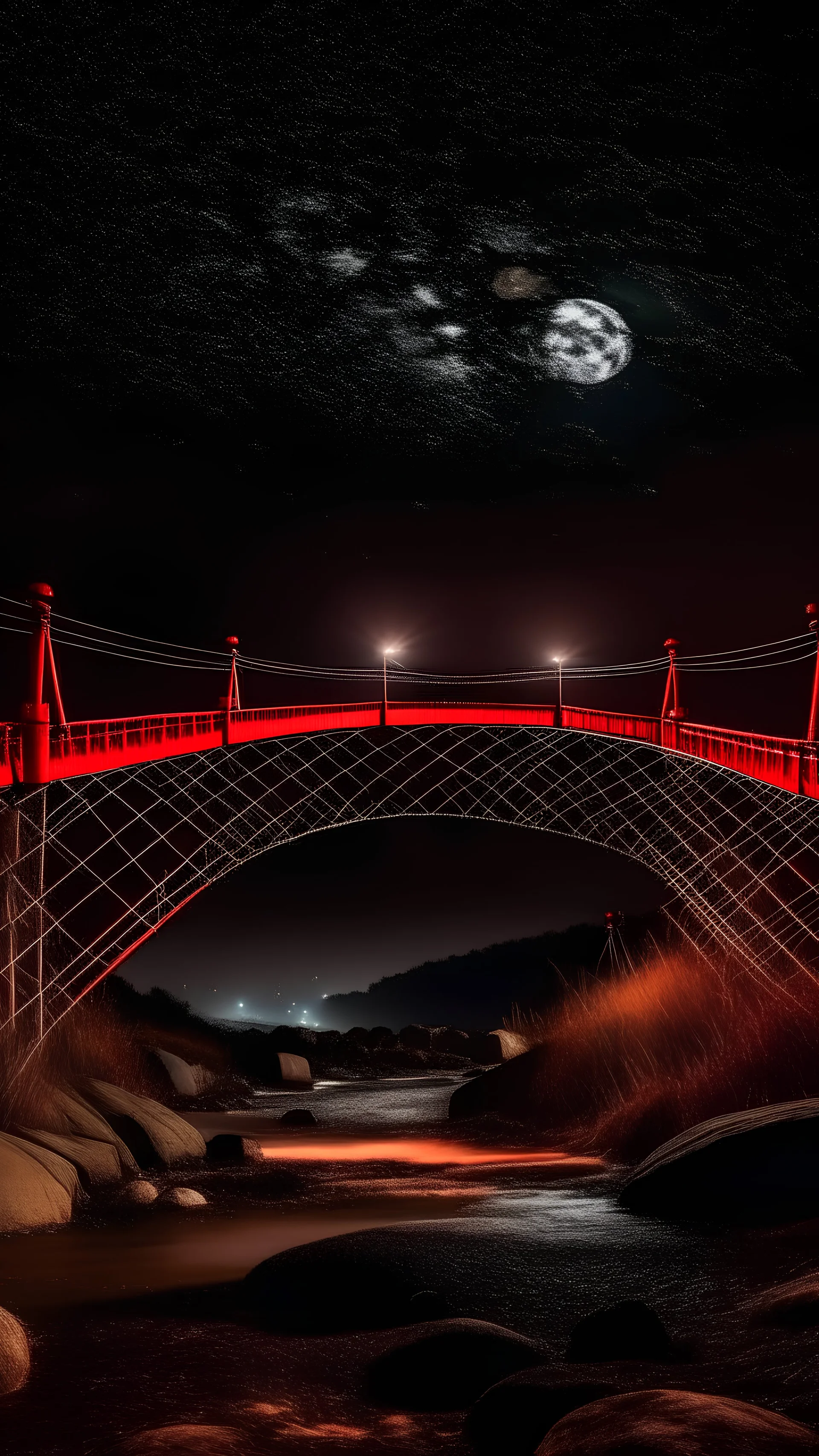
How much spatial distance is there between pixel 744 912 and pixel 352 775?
1481 cm

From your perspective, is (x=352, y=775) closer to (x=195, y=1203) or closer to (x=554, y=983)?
(x=195, y=1203)

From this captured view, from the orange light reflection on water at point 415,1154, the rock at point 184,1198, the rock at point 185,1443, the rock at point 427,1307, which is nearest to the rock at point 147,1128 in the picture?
the orange light reflection on water at point 415,1154

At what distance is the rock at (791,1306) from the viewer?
8.95 meters

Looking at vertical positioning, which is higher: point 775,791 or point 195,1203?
point 775,791

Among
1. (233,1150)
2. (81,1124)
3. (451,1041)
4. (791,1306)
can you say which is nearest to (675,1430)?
(791,1306)

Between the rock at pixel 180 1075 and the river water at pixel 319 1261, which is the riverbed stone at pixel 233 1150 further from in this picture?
the rock at pixel 180 1075

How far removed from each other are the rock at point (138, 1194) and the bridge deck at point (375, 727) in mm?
7384

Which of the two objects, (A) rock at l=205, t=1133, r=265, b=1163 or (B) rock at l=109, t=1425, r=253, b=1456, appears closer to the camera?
(B) rock at l=109, t=1425, r=253, b=1456

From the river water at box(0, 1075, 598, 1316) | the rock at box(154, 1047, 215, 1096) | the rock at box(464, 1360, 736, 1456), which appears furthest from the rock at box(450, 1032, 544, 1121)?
the rock at box(464, 1360, 736, 1456)

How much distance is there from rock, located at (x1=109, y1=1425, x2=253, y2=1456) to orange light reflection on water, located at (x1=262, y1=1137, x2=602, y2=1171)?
13.0 metres

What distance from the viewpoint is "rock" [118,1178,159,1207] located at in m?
17.0

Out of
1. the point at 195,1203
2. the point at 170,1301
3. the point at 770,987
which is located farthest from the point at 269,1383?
the point at 770,987

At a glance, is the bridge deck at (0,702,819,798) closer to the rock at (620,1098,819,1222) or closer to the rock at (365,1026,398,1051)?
the rock at (620,1098,819,1222)

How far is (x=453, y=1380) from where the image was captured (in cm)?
856
